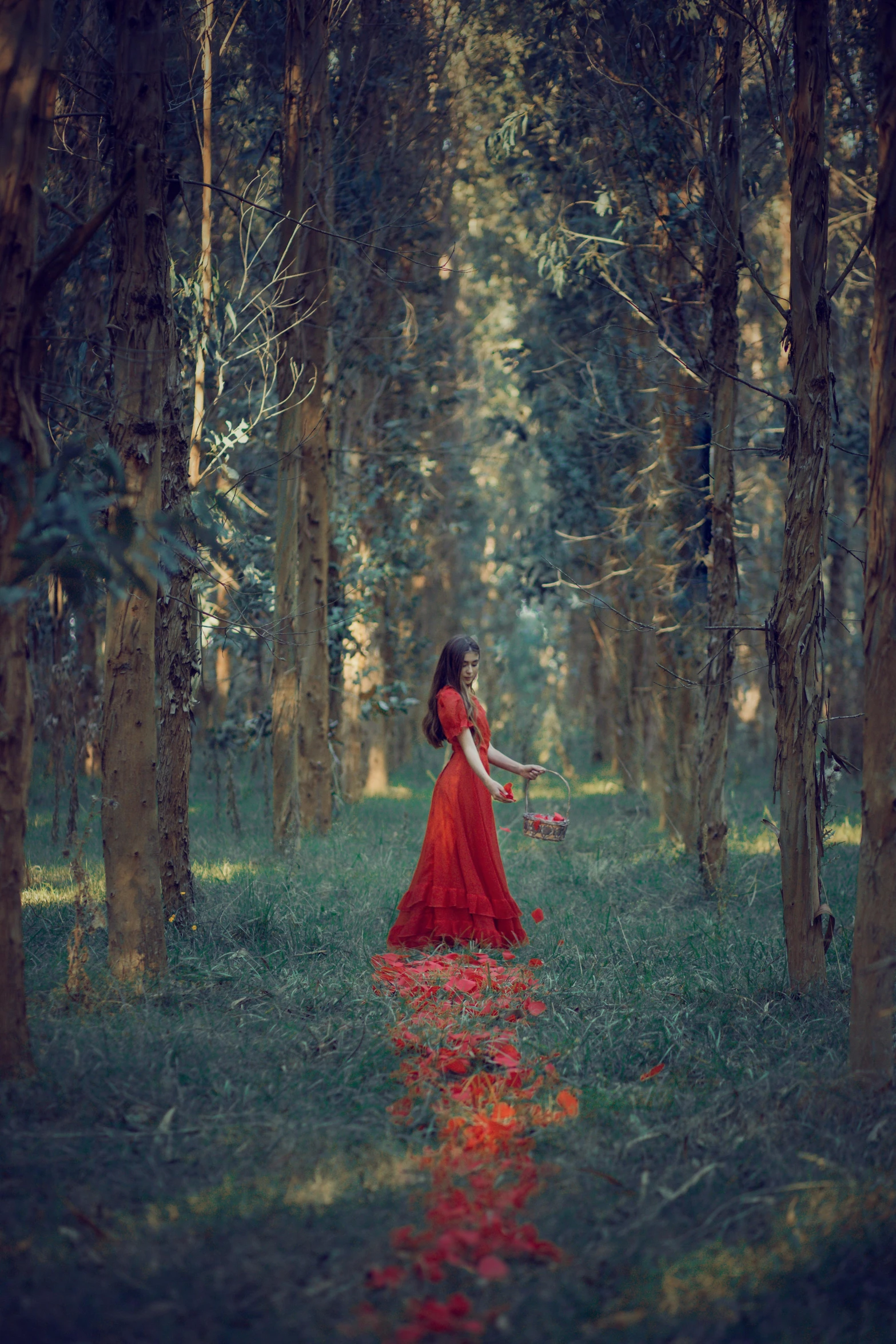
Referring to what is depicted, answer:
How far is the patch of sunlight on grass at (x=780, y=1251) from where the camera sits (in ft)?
8.93

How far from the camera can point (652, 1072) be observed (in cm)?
425

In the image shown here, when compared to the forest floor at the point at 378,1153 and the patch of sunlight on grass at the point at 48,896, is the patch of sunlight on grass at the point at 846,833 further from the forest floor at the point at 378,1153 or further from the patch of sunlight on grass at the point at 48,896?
the patch of sunlight on grass at the point at 48,896

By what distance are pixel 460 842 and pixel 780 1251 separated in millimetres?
3857

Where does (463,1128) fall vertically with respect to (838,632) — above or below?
below

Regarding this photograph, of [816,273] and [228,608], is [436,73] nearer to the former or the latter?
[228,608]

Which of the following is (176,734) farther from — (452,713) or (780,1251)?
(780,1251)

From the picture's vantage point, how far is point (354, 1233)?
2980 millimetres

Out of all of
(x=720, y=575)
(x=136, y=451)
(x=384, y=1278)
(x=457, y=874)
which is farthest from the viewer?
(x=720, y=575)

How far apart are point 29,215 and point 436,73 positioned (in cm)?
783

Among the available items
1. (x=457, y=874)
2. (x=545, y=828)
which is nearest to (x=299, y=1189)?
(x=545, y=828)

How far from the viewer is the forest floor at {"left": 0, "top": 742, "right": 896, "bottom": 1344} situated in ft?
8.70

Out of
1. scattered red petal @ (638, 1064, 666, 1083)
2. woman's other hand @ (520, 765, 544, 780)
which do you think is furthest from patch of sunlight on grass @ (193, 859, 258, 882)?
scattered red petal @ (638, 1064, 666, 1083)

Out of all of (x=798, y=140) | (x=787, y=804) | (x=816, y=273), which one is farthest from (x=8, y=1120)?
(x=798, y=140)

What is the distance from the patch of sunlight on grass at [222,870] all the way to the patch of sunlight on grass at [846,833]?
204 inches
